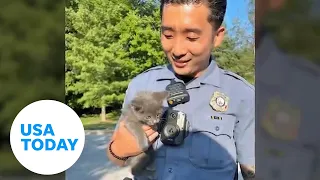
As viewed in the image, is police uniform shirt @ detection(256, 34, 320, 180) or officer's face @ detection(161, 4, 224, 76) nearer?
officer's face @ detection(161, 4, 224, 76)

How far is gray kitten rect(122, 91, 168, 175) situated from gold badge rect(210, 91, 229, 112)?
8.0 inches

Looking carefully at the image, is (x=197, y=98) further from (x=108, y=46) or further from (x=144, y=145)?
(x=108, y=46)

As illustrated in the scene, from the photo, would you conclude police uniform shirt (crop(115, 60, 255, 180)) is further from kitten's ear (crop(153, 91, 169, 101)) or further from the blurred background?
the blurred background

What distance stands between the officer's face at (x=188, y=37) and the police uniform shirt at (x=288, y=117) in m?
0.31

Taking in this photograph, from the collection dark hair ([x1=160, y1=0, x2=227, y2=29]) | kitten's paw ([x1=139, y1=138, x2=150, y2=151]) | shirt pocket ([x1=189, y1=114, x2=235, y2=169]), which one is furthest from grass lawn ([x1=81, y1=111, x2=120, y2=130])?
dark hair ([x1=160, y1=0, x2=227, y2=29])

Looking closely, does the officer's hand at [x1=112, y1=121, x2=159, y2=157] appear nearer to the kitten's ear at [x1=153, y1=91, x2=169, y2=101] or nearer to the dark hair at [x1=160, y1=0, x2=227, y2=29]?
the kitten's ear at [x1=153, y1=91, x2=169, y2=101]

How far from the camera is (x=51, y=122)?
1.96m

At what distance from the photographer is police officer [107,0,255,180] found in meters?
1.91

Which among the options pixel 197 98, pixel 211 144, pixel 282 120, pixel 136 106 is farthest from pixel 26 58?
pixel 282 120

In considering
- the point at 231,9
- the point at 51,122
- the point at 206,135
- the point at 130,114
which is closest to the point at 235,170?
the point at 206,135

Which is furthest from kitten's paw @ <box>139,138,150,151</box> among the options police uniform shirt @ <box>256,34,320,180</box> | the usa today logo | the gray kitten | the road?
police uniform shirt @ <box>256,34,320,180</box>

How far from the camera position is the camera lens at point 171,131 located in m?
1.92

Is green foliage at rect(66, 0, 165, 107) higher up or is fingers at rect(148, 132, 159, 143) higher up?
green foliage at rect(66, 0, 165, 107)

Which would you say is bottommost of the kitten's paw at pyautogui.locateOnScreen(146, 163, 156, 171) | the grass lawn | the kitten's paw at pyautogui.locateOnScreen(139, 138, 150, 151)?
the kitten's paw at pyautogui.locateOnScreen(146, 163, 156, 171)
